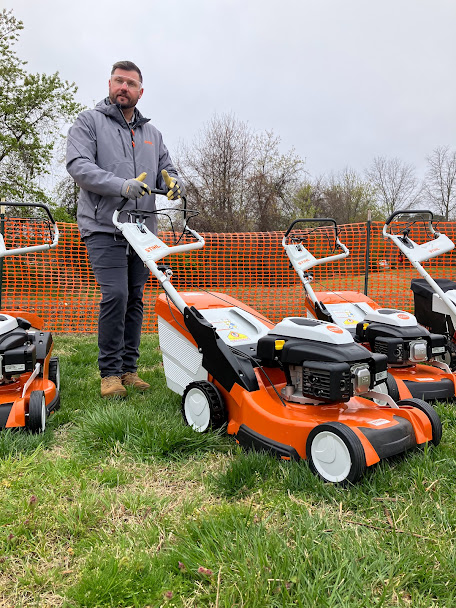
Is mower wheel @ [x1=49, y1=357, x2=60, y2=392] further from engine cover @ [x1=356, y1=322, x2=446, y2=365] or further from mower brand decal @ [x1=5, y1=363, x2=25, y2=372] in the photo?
engine cover @ [x1=356, y1=322, x2=446, y2=365]

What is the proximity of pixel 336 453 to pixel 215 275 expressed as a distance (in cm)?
666

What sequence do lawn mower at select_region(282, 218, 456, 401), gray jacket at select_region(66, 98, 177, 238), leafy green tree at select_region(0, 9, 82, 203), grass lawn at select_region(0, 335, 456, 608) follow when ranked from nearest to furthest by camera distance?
grass lawn at select_region(0, 335, 456, 608), lawn mower at select_region(282, 218, 456, 401), gray jacket at select_region(66, 98, 177, 238), leafy green tree at select_region(0, 9, 82, 203)

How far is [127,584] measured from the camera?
153 cm

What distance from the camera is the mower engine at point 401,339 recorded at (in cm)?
334

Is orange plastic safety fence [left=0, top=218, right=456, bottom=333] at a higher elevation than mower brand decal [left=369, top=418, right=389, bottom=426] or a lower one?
higher

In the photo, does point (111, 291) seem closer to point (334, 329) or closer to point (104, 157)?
point (104, 157)

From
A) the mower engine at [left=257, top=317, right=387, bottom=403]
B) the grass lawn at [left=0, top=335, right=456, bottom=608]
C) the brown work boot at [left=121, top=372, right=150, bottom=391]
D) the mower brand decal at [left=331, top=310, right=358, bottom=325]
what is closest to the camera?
the grass lawn at [left=0, top=335, right=456, bottom=608]

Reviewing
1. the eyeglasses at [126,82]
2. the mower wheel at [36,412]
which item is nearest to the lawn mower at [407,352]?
the mower wheel at [36,412]

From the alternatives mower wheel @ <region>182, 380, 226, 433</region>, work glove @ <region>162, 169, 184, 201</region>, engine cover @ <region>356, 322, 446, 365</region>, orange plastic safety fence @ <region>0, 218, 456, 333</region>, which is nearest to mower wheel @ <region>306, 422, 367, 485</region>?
mower wheel @ <region>182, 380, 226, 433</region>

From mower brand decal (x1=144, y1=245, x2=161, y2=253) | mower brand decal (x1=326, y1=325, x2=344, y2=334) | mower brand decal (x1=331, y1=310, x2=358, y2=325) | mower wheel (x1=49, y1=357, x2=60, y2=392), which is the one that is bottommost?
mower wheel (x1=49, y1=357, x2=60, y2=392)

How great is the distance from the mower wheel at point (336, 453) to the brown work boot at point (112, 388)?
1783mm

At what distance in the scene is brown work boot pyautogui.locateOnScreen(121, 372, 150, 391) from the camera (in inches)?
152

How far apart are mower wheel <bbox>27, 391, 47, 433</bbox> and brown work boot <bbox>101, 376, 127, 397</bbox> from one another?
785mm

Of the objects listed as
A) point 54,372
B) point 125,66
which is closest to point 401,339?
point 54,372
